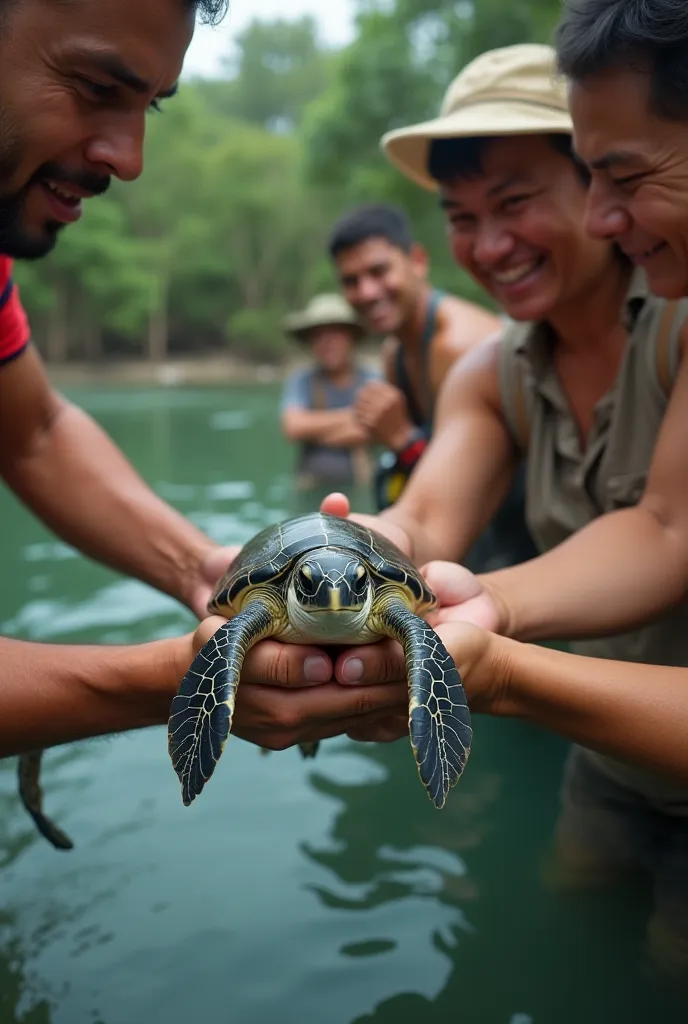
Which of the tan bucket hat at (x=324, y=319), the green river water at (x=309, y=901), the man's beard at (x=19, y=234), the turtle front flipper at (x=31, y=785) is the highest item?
the tan bucket hat at (x=324, y=319)

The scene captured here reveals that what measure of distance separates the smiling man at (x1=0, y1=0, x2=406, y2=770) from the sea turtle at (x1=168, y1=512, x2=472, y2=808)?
9 centimetres

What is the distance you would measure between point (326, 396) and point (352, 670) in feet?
20.0

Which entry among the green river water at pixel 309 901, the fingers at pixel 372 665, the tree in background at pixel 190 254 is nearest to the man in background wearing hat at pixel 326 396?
the green river water at pixel 309 901

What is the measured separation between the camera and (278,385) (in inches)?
1251

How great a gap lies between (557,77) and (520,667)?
1.73 meters

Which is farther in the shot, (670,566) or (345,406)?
(345,406)

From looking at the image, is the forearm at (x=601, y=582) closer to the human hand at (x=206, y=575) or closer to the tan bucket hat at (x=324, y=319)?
the human hand at (x=206, y=575)

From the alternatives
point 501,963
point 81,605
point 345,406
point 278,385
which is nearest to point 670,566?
point 501,963

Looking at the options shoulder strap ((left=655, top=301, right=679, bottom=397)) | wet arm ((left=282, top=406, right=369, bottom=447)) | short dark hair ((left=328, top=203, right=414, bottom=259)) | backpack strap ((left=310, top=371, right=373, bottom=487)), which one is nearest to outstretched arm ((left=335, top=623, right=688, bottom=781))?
shoulder strap ((left=655, top=301, right=679, bottom=397))

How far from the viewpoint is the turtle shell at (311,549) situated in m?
1.96

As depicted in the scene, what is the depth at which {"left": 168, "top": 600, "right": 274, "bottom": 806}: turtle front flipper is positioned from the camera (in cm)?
162

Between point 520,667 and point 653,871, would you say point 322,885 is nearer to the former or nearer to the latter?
point 653,871

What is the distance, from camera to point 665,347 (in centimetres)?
224

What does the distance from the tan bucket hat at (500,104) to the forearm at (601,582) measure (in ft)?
4.02
